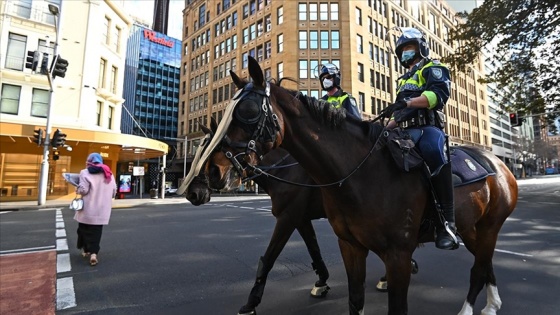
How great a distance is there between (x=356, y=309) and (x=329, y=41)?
39448mm

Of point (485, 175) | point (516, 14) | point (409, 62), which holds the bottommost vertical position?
point (485, 175)

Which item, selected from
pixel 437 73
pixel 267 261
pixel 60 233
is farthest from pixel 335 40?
pixel 267 261

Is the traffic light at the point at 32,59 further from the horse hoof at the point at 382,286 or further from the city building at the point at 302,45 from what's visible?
the city building at the point at 302,45

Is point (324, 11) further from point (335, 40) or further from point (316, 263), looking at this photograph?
point (316, 263)

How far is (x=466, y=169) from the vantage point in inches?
116

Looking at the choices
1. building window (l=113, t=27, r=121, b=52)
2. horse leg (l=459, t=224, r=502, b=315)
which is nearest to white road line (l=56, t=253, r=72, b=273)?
horse leg (l=459, t=224, r=502, b=315)

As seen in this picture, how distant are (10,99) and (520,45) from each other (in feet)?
107

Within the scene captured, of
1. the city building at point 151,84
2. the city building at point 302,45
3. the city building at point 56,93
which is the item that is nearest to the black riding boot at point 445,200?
the city building at point 56,93

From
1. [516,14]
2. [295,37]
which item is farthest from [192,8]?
[516,14]

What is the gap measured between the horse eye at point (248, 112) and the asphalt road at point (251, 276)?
240cm

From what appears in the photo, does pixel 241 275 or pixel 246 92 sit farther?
pixel 241 275

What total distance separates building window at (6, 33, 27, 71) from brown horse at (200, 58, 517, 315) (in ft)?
93.8

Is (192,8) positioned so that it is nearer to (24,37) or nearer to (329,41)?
(329,41)

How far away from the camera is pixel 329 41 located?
38.1 metres
